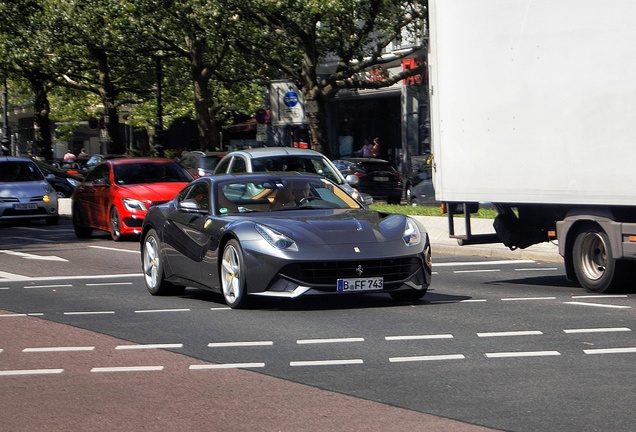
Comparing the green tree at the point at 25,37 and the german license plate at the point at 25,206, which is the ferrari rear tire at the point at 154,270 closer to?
the german license plate at the point at 25,206

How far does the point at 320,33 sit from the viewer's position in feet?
128

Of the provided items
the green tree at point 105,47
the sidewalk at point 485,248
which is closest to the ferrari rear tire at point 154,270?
the sidewalk at point 485,248

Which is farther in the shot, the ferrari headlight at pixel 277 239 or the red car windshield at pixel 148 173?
the red car windshield at pixel 148 173

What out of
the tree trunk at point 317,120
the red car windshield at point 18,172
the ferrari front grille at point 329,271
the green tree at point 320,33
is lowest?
the ferrari front grille at point 329,271

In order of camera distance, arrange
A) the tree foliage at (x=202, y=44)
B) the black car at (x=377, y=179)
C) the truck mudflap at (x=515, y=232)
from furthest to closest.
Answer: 1. the black car at (x=377, y=179)
2. the tree foliage at (x=202, y=44)
3. the truck mudflap at (x=515, y=232)

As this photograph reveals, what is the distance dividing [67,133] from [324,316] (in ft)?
241

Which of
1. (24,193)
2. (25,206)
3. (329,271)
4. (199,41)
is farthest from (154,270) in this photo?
(199,41)

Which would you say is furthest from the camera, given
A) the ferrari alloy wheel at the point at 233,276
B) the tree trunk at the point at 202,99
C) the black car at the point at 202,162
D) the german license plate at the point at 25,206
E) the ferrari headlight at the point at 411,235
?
the tree trunk at the point at 202,99

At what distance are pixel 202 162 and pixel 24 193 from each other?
4.10 meters

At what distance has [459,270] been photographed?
1755cm

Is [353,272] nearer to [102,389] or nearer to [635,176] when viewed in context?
[635,176]

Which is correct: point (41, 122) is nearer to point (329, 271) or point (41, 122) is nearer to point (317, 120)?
point (317, 120)

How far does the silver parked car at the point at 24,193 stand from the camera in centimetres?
2992

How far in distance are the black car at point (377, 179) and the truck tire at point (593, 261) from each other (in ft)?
86.4
